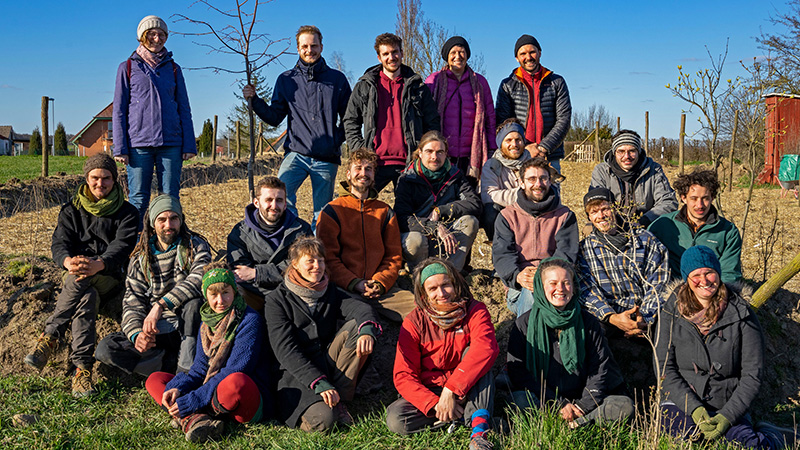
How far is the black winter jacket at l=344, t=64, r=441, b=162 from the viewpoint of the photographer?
5.60 m

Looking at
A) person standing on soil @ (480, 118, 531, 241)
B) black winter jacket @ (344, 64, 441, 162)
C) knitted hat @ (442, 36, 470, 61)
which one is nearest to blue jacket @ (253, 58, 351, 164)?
black winter jacket @ (344, 64, 441, 162)

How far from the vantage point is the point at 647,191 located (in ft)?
17.7

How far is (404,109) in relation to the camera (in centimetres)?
562

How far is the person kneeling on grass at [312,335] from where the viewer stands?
398 centimetres

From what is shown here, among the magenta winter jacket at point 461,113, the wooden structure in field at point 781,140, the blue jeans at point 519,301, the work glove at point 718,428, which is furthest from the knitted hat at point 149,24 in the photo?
the wooden structure in field at point 781,140

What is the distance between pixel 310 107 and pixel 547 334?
3.22 m

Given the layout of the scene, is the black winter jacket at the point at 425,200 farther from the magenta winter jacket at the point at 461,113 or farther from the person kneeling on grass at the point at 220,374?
the person kneeling on grass at the point at 220,374

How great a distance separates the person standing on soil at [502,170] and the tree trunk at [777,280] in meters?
2.08

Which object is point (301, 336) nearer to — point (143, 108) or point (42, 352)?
point (42, 352)

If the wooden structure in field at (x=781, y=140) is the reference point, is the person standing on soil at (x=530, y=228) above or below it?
below

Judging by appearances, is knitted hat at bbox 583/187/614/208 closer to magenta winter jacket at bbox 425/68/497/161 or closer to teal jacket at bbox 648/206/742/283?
teal jacket at bbox 648/206/742/283

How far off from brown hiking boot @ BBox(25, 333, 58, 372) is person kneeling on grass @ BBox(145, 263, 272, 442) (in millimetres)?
1055

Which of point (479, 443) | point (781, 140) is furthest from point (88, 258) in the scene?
point (781, 140)

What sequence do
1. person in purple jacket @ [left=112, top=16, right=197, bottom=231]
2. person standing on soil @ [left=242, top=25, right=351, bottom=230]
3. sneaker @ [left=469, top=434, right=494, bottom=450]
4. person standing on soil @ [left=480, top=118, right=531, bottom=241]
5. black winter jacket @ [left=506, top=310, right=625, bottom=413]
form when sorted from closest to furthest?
sneaker @ [left=469, top=434, right=494, bottom=450] < black winter jacket @ [left=506, top=310, right=625, bottom=413] < person standing on soil @ [left=480, top=118, right=531, bottom=241] < person in purple jacket @ [left=112, top=16, right=197, bottom=231] < person standing on soil @ [left=242, top=25, right=351, bottom=230]
